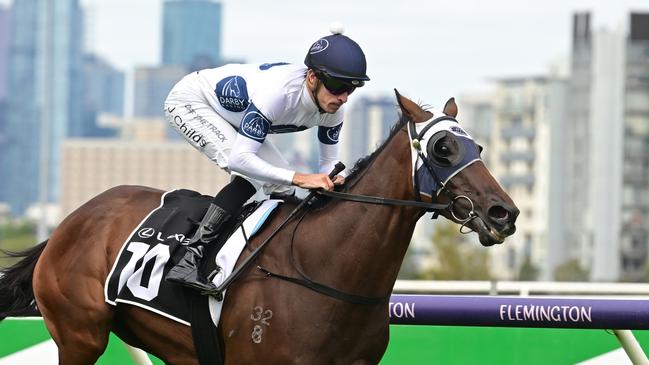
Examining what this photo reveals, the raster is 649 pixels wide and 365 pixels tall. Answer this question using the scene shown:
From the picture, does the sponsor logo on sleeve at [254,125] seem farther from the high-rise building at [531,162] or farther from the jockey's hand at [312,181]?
the high-rise building at [531,162]

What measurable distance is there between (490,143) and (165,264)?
125319 mm

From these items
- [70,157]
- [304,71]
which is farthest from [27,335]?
[70,157]

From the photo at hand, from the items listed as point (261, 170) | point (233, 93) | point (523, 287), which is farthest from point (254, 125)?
point (523, 287)

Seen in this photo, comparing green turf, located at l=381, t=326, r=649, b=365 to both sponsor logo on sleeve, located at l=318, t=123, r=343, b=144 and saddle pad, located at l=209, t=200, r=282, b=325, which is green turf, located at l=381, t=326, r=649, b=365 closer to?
sponsor logo on sleeve, located at l=318, t=123, r=343, b=144

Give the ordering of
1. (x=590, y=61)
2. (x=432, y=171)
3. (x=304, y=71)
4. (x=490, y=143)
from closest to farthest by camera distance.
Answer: (x=432, y=171), (x=304, y=71), (x=590, y=61), (x=490, y=143)

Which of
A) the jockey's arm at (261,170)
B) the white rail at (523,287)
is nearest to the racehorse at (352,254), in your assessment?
the jockey's arm at (261,170)

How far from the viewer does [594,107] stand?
346 ft

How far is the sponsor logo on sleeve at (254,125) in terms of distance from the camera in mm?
6586

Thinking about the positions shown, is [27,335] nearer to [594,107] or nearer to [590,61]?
[594,107]

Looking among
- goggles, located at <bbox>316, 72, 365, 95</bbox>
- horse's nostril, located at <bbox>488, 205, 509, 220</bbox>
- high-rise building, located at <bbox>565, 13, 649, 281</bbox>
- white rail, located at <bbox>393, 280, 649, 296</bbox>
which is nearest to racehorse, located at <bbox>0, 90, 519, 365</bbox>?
horse's nostril, located at <bbox>488, 205, 509, 220</bbox>

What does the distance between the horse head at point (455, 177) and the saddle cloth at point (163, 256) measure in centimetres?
83

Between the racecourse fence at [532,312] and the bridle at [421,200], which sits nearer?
the bridle at [421,200]

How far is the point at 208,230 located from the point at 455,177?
1236 millimetres

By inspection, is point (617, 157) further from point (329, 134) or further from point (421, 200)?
point (421, 200)
